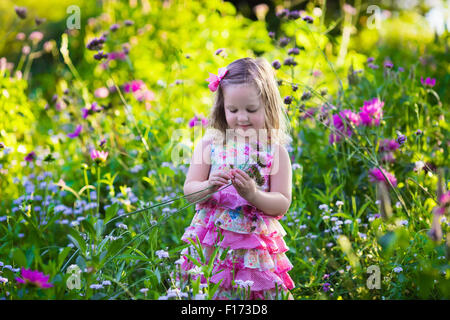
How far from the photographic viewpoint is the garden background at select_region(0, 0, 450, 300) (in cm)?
154

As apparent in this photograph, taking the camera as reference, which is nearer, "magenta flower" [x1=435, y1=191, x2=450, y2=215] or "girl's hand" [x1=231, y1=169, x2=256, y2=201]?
"magenta flower" [x1=435, y1=191, x2=450, y2=215]

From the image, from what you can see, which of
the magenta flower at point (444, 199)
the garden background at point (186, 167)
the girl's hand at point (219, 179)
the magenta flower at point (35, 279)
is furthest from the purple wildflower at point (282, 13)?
→ the magenta flower at point (35, 279)

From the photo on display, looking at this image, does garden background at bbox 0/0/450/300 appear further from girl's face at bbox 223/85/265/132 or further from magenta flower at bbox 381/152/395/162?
girl's face at bbox 223/85/265/132

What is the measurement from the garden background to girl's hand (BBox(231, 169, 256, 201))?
0.21m

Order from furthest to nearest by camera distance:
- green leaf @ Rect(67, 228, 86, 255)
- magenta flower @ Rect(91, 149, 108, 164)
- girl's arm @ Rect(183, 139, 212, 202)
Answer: magenta flower @ Rect(91, 149, 108, 164) → girl's arm @ Rect(183, 139, 212, 202) → green leaf @ Rect(67, 228, 86, 255)

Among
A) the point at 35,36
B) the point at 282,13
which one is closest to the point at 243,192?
the point at 282,13

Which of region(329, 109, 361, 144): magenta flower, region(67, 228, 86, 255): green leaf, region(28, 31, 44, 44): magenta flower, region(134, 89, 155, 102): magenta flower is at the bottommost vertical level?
region(67, 228, 86, 255): green leaf

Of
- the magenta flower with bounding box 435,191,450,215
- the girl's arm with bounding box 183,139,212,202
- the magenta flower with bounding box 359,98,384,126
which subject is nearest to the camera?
the magenta flower with bounding box 435,191,450,215

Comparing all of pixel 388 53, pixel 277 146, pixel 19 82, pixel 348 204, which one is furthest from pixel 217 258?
pixel 388 53

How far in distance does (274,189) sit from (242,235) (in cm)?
21

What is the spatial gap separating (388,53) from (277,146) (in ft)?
12.7

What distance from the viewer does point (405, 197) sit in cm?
232

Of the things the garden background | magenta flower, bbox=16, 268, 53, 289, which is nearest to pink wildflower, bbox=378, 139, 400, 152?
the garden background

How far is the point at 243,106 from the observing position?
5.51 ft
